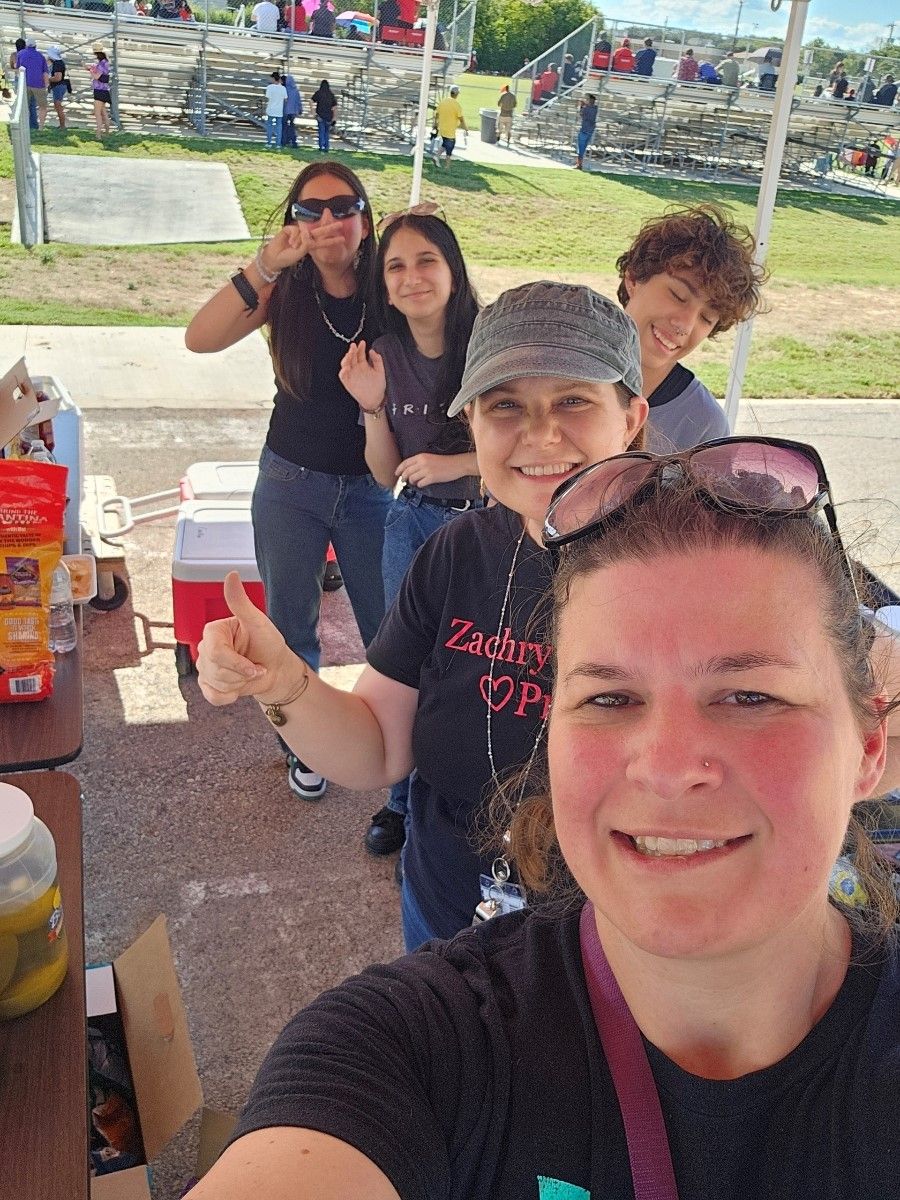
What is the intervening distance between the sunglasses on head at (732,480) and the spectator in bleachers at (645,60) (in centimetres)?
2682

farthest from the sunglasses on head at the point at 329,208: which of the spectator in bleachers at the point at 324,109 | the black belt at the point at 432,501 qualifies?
the spectator in bleachers at the point at 324,109

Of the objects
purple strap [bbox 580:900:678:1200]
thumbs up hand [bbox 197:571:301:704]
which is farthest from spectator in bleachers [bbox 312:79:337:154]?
purple strap [bbox 580:900:678:1200]

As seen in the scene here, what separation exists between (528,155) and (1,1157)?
26290mm

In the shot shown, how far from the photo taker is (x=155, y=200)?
15664 mm

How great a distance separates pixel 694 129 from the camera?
24.4 m

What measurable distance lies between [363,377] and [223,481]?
5.44 ft

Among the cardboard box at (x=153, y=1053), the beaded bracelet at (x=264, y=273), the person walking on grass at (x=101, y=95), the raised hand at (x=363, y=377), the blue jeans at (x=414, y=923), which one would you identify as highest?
the person walking on grass at (x=101, y=95)

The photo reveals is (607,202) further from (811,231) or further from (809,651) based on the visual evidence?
(809,651)

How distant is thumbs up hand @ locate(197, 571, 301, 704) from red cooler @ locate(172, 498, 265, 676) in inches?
89.2

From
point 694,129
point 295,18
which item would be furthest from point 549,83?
point 295,18

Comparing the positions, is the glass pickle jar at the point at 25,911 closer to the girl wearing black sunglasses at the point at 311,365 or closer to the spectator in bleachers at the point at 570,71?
the girl wearing black sunglasses at the point at 311,365

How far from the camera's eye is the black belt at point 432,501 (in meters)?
3.00

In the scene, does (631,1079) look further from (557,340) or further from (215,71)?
(215,71)

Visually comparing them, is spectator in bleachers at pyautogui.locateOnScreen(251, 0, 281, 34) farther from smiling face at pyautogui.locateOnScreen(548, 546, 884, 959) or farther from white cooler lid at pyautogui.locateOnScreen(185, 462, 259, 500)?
smiling face at pyautogui.locateOnScreen(548, 546, 884, 959)
